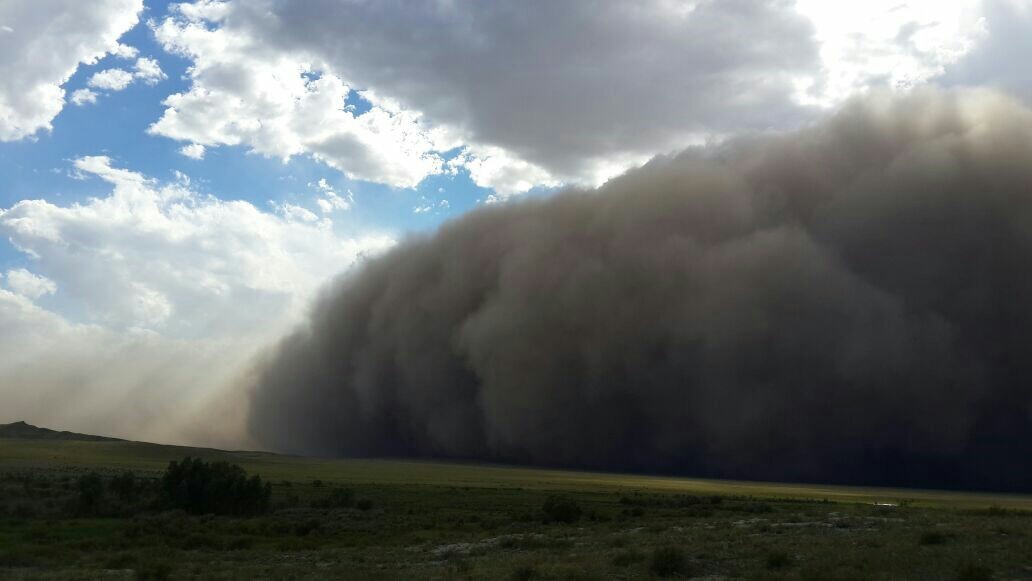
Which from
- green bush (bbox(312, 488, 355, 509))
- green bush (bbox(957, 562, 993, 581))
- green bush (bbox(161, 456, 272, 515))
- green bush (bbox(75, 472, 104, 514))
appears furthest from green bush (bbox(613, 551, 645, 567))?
green bush (bbox(75, 472, 104, 514))

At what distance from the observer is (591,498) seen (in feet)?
134

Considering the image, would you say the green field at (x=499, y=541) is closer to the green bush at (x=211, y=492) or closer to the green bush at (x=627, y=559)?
the green bush at (x=627, y=559)

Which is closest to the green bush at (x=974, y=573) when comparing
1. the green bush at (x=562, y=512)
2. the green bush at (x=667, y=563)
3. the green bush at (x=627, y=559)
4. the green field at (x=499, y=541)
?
the green field at (x=499, y=541)

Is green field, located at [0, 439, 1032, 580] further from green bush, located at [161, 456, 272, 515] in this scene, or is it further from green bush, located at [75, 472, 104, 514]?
green bush, located at [161, 456, 272, 515]

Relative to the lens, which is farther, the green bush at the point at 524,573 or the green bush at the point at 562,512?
the green bush at the point at 562,512

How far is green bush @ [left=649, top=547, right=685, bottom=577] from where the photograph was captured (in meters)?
15.0

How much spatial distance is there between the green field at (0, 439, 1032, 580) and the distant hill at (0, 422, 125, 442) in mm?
82376

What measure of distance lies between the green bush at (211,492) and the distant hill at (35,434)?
86656mm

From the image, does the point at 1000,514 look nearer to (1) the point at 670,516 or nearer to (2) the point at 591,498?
(1) the point at 670,516

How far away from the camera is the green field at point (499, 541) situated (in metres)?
15.0

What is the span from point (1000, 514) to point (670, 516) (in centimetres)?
1057

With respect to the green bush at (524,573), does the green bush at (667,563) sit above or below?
above

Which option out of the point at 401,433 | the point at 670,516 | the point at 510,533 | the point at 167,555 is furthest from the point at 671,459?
the point at 167,555

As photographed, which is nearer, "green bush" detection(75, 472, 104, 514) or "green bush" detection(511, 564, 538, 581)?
"green bush" detection(511, 564, 538, 581)
